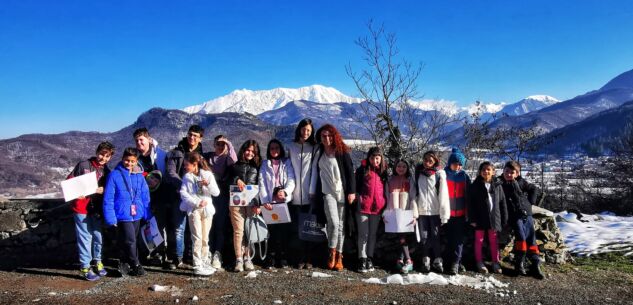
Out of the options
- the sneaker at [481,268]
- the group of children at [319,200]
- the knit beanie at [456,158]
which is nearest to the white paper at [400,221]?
the group of children at [319,200]

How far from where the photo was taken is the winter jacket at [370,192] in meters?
5.91

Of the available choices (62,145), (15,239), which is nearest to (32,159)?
(62,145)

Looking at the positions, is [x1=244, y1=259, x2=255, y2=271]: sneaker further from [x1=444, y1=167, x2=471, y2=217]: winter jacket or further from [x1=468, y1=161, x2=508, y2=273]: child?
[x1=468, y1=161, x2=508, y2=273]: child

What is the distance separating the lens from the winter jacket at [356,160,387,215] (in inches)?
233

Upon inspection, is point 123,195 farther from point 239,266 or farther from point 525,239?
point 525,239

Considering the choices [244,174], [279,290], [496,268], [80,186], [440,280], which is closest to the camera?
[279,290]

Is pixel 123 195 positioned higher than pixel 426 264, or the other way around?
pixel 123 195

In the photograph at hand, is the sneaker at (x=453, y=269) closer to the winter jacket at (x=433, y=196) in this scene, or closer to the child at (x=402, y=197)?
the child at (x=402, y=197)

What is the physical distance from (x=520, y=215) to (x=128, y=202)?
5531mm

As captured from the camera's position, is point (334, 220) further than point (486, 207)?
No

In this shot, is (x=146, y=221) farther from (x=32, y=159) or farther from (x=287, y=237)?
(x=32, y=159)

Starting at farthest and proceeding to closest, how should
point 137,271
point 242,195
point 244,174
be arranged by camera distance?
point 244,174 → point 242,195 → point 137,271

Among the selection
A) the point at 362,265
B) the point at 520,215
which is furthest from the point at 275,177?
the point at 520,215

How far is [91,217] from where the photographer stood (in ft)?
18.4
